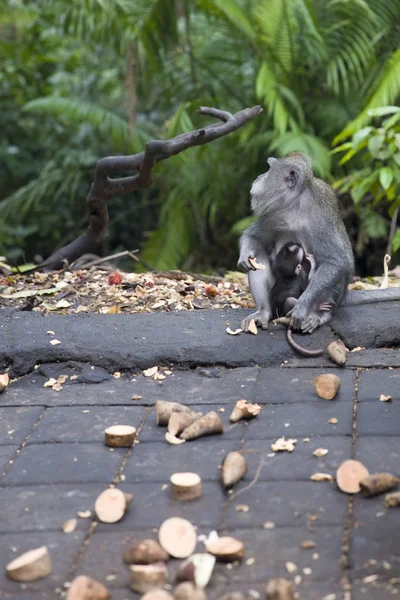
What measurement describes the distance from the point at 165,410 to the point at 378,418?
847mm

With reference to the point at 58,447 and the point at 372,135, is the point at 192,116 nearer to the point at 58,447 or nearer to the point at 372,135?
the point at 372,135

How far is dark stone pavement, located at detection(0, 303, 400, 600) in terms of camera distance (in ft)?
7.75

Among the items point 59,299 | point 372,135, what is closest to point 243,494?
point 59,299

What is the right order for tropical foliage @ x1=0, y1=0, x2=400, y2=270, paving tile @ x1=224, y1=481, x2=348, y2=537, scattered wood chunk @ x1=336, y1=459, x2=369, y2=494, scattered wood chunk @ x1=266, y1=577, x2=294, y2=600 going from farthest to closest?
tropical foliage @ x1=0, y1=0, x2=400, y2=270, scattered wood chunk @ x1=336, y1=459, x2=369, y2=494, paving tile @ x1=224, y1=481, x2=348, y2=537, scattered wood chunk @ x1=266, y1=577, x2=294, y2=600

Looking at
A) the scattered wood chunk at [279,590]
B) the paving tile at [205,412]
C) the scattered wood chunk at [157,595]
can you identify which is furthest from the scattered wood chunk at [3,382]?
the scattered wood chunk at [279,590]

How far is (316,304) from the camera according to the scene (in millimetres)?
4289

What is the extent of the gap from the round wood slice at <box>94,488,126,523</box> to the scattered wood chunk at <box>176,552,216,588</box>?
14.3 inches

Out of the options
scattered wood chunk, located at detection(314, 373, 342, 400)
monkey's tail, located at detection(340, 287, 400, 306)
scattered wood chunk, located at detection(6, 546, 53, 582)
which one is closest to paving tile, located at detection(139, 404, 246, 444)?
scattered wood chunk, located at detection(314, 373, 342, 400)

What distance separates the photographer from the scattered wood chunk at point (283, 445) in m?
3.03

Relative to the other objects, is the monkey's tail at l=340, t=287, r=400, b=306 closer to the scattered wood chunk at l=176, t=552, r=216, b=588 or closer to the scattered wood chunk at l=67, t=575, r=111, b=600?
the scattered wood chunk at l=176, t=552, r=216, b=588

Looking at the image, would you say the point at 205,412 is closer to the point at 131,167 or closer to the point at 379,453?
the point at 379,453

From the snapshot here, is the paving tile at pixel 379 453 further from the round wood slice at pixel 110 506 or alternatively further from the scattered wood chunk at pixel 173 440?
the round wood slice at pixel 110 506

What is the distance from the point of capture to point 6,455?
315 centimetres

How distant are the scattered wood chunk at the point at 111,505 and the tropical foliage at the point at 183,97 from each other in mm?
4224
